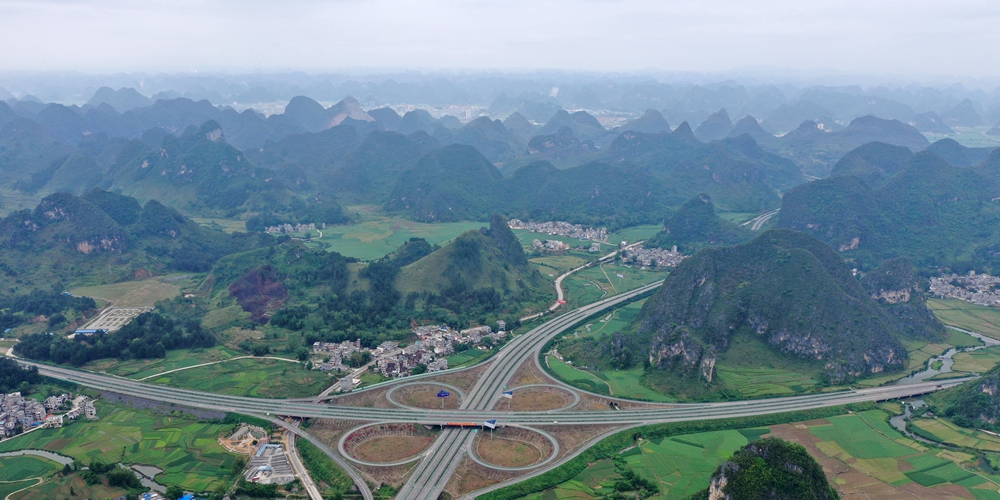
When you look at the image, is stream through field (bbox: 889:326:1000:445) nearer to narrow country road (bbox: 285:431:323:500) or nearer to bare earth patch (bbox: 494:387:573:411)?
bare earth patch (bbox: 494:387:573:411)

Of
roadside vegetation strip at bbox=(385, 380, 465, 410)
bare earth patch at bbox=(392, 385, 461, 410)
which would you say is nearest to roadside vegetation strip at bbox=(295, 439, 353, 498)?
roadside vegetation strip at bbox=(385, 380, 465, 410)

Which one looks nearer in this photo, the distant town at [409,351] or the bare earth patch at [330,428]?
the bare earth patch at [330,428]

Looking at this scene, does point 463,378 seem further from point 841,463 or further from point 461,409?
point 841,463

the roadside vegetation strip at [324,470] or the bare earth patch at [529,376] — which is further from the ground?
the bare earth patch at [529,376]

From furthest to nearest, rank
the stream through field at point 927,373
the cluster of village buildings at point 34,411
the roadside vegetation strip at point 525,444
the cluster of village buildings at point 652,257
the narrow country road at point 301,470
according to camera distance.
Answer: the cluster of village buildings at point 652,257 → the stream through field at point 927,373 → the cluster of village buildings at point 34,411 → the roadside vegetation strip at point 525,444 → the narrow country road at point 301,470

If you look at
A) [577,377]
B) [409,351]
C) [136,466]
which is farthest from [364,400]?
[577,377]

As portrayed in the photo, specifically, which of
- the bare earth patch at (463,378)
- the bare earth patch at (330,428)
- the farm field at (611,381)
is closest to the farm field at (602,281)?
the farm field at (611,381)

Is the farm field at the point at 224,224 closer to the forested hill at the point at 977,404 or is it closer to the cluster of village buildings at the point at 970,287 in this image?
the forested hill at the point at 977,404
